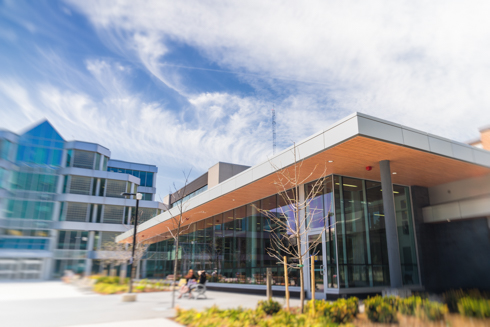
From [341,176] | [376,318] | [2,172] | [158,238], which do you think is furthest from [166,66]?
[158,238]

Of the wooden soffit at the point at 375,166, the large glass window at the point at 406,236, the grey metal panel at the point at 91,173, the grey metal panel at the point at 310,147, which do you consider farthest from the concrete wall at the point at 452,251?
the grey metal panel at the point at 91,173

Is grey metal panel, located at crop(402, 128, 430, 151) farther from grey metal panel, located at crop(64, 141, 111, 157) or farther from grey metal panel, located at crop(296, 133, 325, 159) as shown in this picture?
grey metal panel, located at crop(64, 141, 111, 157)

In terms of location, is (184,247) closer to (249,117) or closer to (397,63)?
(249,117)

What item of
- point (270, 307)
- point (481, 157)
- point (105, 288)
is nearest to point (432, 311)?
point (270, 307)

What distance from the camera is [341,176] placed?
575 inches

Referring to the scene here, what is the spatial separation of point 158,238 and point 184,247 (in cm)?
985

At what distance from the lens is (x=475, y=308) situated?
245 inches

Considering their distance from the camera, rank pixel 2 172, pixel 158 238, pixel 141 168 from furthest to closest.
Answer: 1. pixel 158 238
2. pixel 141 168
3. pixel 2 172

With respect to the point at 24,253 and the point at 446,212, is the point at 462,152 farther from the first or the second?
the point at 24,253

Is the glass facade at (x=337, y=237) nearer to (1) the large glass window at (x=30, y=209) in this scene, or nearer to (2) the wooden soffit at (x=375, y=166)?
(2) the wooden soffit at (x=375, y=166)

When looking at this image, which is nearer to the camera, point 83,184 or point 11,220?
point 11,220

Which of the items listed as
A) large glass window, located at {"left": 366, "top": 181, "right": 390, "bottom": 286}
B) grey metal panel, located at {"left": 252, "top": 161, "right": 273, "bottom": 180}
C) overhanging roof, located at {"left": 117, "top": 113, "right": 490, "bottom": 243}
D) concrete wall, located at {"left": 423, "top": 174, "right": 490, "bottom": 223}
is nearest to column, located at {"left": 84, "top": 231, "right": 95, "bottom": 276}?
overhanging roof, located at {"left": 117, "top": 113, "right": 490, "bottom": 243}

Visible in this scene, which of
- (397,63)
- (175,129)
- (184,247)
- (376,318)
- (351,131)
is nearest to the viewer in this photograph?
(175,129)

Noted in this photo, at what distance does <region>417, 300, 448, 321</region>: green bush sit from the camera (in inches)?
256
